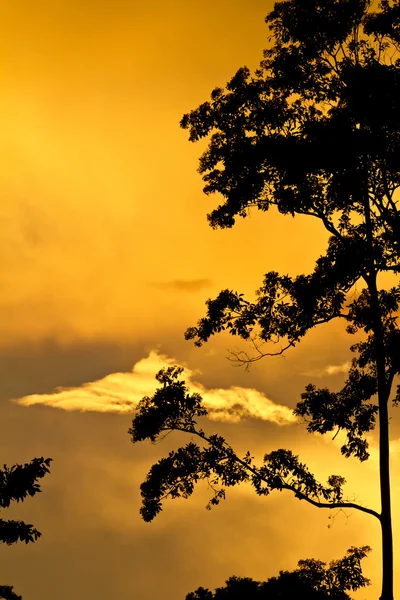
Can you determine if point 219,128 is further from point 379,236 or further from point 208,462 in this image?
point 208,462

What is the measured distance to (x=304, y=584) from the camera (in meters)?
20.9

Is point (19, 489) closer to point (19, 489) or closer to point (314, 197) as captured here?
point (19, 489)

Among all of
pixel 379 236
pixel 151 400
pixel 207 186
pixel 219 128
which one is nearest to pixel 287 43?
pixel 219 128

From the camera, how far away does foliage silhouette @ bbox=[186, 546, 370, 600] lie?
2077 cm

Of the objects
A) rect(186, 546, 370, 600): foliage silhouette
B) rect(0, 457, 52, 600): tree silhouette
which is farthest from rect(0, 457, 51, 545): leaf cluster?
rect(186, 546, 370, 600): foliage silhouette

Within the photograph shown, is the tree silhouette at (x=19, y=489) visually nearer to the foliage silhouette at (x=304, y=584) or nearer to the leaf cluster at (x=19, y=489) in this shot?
the leaf cluster at (x=19, y=489)

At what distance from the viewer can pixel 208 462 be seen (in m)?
20.6

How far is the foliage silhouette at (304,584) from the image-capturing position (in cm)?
2077

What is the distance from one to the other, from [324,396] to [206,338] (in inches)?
158

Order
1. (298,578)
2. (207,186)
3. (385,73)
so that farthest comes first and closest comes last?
(207,186) → (298,578) → (385,73)

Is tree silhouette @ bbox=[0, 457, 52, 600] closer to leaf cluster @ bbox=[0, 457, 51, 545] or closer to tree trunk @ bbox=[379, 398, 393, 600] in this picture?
leaf cluster @ bbox=[0, 457, 51, 545]

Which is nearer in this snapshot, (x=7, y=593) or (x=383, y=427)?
(x=383, y=427)


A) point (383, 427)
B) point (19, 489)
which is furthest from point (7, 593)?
point (383, 427)

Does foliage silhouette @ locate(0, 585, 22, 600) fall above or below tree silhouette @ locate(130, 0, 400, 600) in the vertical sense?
below
